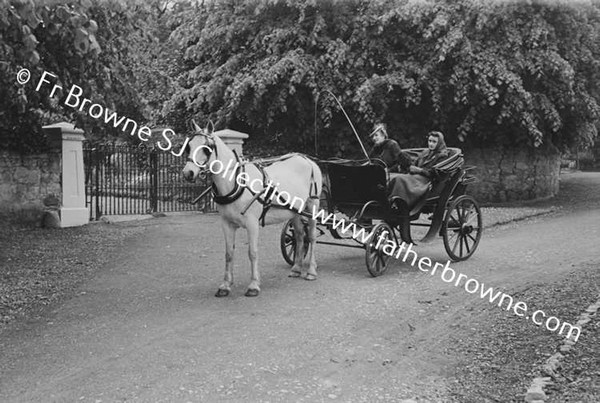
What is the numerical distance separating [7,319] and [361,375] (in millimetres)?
3829

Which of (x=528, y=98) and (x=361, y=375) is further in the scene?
(x=528, y=98)

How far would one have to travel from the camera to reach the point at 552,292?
7285 millimetres

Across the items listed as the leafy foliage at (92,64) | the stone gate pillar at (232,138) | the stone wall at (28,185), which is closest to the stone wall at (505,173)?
the stone gate pillar at (232,138)

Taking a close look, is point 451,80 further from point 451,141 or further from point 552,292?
point 552,292

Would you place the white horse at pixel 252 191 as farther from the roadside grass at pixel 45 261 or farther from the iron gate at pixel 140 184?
the iron gate at pixel 140 184

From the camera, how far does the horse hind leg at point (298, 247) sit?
842cm

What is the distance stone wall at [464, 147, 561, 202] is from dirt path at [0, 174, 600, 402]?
8265mm

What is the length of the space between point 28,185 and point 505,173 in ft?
41.2

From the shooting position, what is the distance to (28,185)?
13094mm

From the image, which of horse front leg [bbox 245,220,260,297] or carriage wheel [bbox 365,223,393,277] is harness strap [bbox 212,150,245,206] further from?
carriage wheel [bbox 365,223,393,277]

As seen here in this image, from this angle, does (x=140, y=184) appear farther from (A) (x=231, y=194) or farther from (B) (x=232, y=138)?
(A) (x=231, y=194)

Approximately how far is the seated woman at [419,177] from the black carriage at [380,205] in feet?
0.34

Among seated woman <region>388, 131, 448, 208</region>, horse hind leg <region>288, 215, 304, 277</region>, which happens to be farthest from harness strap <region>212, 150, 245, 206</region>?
seated woman <region>388, 131, 448, 208</region>

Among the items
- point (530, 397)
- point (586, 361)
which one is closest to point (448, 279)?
point (586, 361)
